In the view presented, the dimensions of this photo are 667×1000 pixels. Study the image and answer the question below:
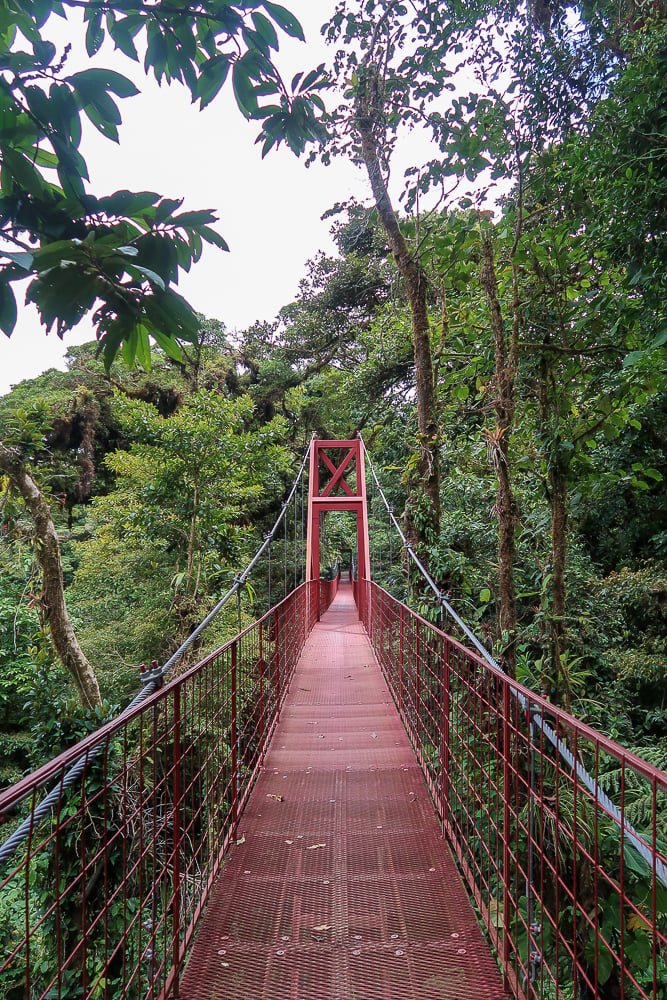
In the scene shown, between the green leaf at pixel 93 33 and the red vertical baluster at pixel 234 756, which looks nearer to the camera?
the green leaf at pixel 93 33

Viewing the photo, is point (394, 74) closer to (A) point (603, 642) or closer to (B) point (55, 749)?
(A) point (603, 642)

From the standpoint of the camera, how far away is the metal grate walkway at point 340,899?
1333 millimetres

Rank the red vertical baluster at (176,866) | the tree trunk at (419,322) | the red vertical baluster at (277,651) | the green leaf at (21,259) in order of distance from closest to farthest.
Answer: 1. the green leaf at (21,259)
2. the red vertical baluster at (176,866)
3. the red vertical baluster at (277,651)
4. the tree trunk at (419,322)

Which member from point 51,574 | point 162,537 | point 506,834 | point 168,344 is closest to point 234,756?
point 506,834

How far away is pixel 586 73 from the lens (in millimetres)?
3125

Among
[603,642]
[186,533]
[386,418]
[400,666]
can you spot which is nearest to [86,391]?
[186,533]

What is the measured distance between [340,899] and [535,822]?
1224 millimetres

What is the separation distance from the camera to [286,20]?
812 mm

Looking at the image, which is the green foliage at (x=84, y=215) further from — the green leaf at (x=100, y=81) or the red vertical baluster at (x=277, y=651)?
the red vertical baluster at (x=277, y=651)

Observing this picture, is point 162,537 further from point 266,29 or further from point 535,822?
point 266,29

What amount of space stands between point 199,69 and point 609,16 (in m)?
4.85

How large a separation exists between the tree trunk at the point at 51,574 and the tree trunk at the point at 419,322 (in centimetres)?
272

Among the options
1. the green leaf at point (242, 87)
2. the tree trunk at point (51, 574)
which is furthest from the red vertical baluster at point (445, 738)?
the tree trunk at point (51, 574)

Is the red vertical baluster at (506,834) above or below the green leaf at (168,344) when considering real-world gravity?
below
